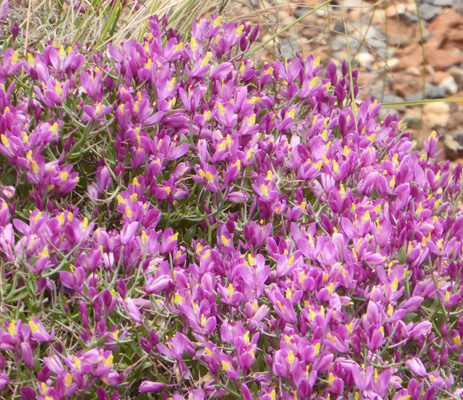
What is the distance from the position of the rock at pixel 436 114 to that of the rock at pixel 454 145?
0.18 m

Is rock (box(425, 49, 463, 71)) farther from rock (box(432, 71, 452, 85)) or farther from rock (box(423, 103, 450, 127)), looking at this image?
rock (box(423, 103, 450, 127))

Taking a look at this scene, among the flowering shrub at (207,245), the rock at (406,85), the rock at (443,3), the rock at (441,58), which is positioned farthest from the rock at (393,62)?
the flowering shrub at (207,245)

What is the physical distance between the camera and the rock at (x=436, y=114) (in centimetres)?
497

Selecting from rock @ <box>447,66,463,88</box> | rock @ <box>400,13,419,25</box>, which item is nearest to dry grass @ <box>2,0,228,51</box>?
rock @ <box>447,66,463,88</box>

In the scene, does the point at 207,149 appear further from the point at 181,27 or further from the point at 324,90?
the point at 181,27

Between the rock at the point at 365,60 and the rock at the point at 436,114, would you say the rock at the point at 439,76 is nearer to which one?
the rock at the point at 436,114

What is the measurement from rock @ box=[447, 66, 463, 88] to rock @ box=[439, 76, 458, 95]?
0.10ft

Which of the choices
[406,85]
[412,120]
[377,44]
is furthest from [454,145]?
[377,44]

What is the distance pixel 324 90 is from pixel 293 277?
1095 mm

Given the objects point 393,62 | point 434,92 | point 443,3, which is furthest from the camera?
point 443,3

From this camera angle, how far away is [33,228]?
5.98 ft

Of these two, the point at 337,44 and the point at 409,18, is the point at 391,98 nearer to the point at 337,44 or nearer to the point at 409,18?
the point at 337,44

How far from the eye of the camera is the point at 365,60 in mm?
5570

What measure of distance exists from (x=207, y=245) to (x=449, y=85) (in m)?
3.95
